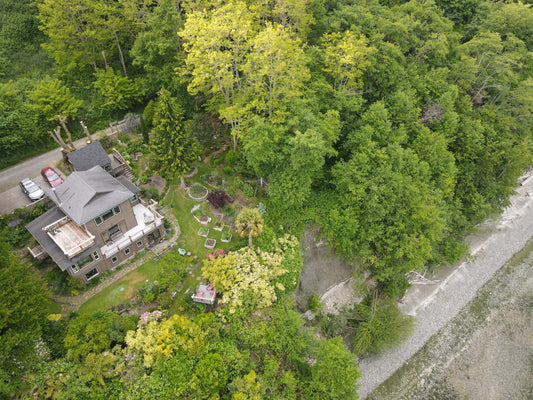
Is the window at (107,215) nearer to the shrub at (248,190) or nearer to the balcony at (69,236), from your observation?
the balcony at (69,236)

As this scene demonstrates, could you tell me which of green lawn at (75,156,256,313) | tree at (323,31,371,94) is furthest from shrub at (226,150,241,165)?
tree at (323,31,371,94)

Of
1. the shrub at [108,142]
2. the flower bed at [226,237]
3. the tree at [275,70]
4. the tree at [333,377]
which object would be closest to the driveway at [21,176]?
the shrub at [108,142]

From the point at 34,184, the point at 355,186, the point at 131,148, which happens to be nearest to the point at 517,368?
the point at 355,186

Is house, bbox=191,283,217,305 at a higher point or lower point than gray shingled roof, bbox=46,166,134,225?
lower

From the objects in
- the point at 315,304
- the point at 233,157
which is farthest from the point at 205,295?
the point at 233,157

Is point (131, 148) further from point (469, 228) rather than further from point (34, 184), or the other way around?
point (469, 228)

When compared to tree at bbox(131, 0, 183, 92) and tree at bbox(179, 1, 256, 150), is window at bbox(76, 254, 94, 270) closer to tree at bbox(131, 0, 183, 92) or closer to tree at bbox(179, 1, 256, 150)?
tree at bbox(179, 1, 256, 150)

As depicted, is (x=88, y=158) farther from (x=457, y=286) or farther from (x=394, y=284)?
(x=457, y=286)
